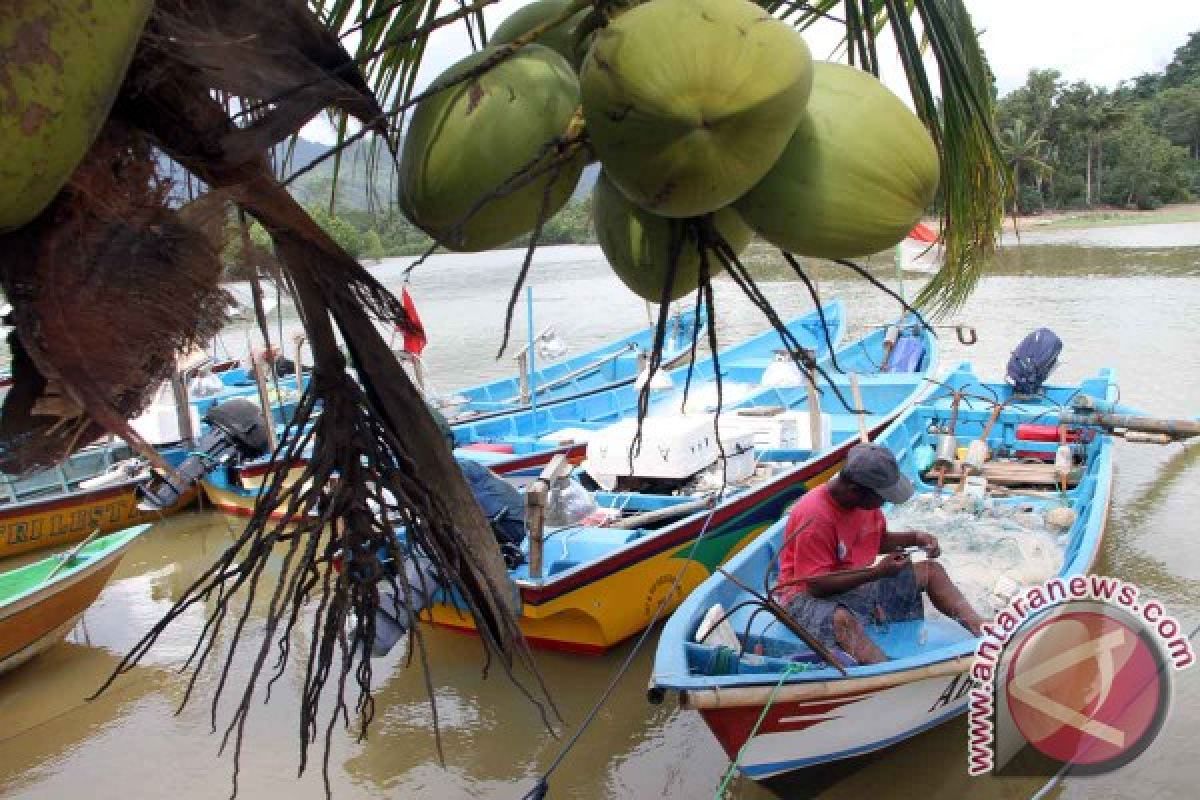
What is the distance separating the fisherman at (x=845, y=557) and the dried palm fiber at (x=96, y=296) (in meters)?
3.65

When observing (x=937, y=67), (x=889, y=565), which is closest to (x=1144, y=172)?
(x=889, y=565)

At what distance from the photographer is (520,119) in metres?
0.72

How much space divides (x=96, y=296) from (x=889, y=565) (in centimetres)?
416

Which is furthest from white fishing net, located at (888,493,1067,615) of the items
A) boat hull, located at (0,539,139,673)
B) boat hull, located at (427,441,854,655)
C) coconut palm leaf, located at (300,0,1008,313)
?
boat hull, located at (0,539,139,673)

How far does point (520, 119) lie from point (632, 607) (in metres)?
5.70

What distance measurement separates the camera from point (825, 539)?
4.40 m

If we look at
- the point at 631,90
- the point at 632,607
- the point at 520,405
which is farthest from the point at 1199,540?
the point at 631,90

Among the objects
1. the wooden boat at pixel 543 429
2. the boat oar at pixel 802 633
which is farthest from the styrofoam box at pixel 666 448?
the boat oar at pixel 802 633

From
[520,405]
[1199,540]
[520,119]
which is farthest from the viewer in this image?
[520,405]

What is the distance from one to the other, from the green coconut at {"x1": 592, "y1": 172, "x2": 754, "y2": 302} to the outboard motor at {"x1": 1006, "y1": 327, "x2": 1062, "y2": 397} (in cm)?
843

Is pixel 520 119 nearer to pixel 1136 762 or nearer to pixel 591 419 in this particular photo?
pixel 1136 762

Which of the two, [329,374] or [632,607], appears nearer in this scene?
[329,374]

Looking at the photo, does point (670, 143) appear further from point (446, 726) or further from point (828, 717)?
point (446, 726)

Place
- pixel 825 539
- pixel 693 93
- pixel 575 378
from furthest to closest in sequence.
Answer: pixel 575 378
pixel 825 539
pixel 693 93
